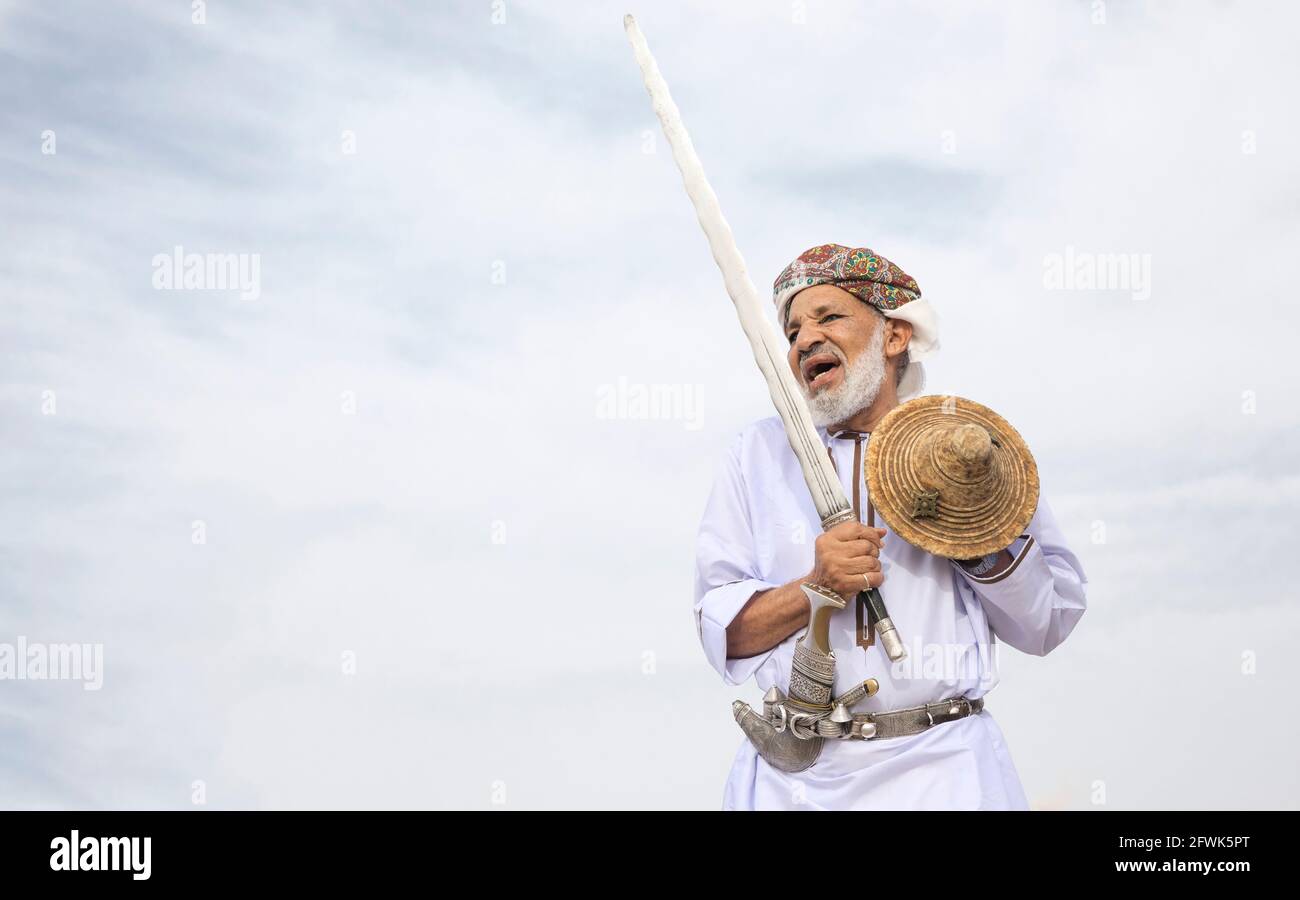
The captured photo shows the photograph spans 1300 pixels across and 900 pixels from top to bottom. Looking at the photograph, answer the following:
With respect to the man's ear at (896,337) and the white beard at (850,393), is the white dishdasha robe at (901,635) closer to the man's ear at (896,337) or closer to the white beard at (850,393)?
the white beard at (850,393)

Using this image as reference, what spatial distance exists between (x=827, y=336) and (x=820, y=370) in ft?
0.33

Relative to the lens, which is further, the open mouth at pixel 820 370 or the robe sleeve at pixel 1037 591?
the open mouth at pixel 820 370

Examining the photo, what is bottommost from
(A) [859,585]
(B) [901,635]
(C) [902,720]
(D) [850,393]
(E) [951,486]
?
(C) [902,720]

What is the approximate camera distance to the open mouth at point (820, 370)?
4.19m

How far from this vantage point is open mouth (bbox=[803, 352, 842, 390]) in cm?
419

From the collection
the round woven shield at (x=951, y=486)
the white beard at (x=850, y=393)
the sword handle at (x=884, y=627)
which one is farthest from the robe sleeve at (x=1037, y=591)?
the white beard at (x=850, y=393)

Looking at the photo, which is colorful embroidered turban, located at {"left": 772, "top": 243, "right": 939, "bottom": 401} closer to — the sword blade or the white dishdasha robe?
the sword blade

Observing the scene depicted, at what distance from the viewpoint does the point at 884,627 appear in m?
3.77

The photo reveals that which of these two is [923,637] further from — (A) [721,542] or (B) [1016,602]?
(A) [721,542]

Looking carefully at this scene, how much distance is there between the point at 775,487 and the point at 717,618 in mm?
445

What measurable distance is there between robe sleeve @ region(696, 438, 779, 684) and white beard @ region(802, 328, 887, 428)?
259 millimetres

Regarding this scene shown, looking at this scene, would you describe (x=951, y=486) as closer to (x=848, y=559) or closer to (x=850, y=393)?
(x=848, y=559)

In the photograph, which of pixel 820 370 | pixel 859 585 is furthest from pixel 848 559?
pixel 820 370

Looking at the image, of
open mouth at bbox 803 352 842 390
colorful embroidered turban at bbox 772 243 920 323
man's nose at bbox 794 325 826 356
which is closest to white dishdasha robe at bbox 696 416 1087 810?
open mouth at bbox 803 352 842 390
